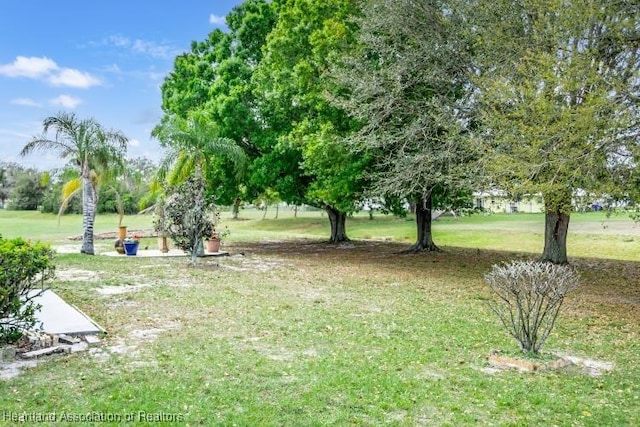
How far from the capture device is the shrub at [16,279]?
5473mm

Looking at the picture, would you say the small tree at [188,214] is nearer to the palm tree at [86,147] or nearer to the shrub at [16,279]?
the palm tree at [86,147]

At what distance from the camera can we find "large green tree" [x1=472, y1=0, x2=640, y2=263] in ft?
27.4

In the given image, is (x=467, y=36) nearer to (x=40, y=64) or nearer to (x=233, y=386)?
(x=233, y=386)

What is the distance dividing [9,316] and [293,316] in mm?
3855

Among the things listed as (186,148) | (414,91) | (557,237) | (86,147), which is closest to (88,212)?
(86,147)

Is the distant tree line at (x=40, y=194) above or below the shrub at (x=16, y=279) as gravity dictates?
above

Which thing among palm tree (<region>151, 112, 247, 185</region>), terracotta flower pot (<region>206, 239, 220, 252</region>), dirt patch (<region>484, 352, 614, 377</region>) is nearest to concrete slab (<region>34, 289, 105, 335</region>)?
dirt patch (<region>484, 352, 614, 377</region>)

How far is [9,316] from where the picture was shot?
575 cm

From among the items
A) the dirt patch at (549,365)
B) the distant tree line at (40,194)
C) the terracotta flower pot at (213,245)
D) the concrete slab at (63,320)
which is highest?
the distant tree line at (40,194)

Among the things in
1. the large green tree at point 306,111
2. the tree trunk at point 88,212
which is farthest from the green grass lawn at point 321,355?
the tree trunk at point 88,212

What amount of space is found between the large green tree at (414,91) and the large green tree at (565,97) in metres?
1.55

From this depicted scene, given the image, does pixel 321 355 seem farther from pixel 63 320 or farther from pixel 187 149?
pixel 187 149

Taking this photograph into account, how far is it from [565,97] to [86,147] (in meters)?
14.0

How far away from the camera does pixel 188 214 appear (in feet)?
46.6
